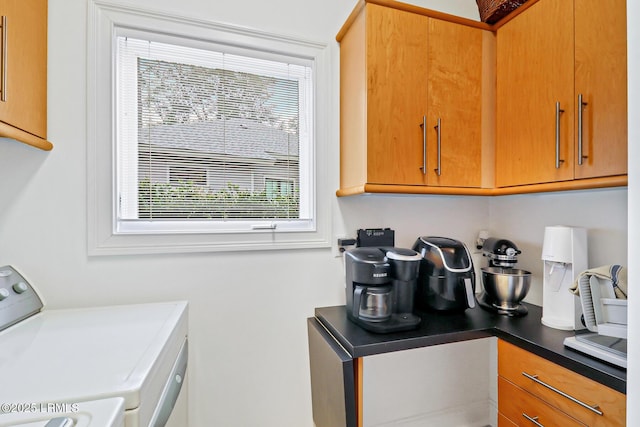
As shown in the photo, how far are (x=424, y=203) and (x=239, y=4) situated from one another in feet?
4.71

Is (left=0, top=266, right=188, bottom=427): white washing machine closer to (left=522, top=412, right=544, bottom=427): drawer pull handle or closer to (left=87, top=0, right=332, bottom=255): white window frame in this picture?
(left=87, top=0, right=332, bottom=255): white window frame

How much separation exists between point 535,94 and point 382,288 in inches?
44.1

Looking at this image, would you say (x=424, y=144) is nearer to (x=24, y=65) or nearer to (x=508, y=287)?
(x=508, y=287)

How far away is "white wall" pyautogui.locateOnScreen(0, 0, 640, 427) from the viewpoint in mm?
1289

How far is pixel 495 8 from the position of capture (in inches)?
62.1

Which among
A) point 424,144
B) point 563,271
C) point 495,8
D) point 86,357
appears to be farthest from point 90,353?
point 495,8

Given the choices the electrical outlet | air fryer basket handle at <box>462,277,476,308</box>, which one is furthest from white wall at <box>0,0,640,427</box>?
air fryer basket handle at <box>462,277,476,308</box>

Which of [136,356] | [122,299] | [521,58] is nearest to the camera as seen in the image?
[136,356]

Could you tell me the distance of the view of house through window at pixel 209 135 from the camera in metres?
1.44

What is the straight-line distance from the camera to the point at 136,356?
84 cm

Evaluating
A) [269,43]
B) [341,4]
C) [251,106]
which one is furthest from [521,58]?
[251,106]

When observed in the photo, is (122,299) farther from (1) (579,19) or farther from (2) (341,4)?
(1) (579,19)

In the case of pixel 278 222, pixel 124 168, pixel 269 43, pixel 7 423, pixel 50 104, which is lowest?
pixel 7 423

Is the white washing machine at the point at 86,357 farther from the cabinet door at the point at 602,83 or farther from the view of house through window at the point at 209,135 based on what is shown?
the cabinet door at the point at 602,83
